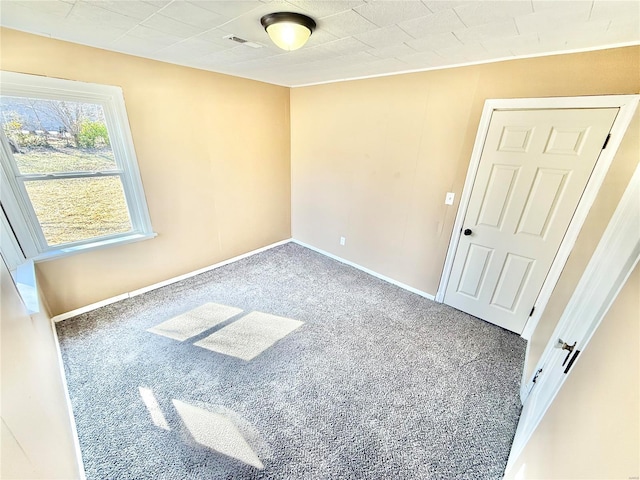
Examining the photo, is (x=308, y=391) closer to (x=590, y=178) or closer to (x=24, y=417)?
(x=24, y=417)

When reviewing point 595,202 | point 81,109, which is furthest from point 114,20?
point 595,202

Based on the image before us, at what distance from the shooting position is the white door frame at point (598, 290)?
918 mm

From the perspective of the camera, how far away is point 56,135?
6.88 ft

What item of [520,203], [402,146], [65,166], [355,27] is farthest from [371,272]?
[65,166]

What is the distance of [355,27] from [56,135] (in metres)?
2.50

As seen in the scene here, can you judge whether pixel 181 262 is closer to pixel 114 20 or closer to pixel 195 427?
pixel 195 427

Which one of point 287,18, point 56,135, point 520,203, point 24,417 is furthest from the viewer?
point 520,203

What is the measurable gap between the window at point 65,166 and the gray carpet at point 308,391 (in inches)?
32.5

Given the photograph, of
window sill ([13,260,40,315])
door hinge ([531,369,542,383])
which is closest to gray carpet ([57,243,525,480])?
door hinge ([531,369,542,383])

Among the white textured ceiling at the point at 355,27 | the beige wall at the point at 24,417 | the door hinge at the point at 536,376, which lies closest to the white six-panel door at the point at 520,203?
the white textured ceiling at the point at 355,27

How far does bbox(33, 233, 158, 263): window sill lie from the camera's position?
219cm

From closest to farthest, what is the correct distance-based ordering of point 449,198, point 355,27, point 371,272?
point 355,27 < point 449,198 < point 371,272

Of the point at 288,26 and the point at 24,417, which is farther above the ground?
the point at 288,26

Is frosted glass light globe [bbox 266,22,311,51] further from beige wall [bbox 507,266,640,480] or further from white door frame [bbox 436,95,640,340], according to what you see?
beige wall [bbox 507,266,640,480]
